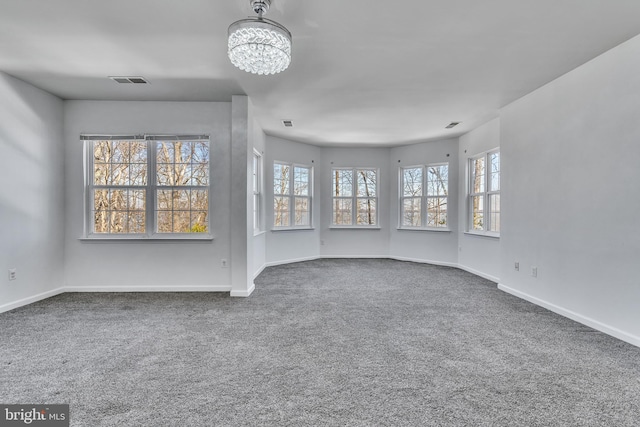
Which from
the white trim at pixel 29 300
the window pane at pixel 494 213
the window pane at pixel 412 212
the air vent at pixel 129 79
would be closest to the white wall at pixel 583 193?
the window pane at pixel 494 213

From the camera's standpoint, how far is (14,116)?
3697 mm

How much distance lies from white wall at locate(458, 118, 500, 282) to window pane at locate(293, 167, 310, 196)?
3203mm

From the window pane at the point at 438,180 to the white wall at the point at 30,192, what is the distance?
6451mm

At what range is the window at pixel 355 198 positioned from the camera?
299 inches

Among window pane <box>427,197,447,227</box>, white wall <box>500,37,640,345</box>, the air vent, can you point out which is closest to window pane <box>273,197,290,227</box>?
window pane <box>427,197,447,227</box>

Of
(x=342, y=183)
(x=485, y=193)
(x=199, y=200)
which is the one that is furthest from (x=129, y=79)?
(x=485, y=193)

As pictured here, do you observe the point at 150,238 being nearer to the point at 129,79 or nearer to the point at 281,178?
the point at 129,79

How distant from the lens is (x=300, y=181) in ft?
23.4

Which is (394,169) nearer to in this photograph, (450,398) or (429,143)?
(429,143)

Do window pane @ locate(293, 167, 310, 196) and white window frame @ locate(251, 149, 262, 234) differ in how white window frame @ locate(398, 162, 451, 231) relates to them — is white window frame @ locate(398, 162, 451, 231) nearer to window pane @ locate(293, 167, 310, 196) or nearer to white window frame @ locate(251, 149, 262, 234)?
window pane @ locate(293, 167, 310, 196)

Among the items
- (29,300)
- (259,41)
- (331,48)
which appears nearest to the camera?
(259,41)

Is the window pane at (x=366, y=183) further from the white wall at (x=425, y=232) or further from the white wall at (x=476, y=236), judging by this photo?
the white wall at (x=476, y=236)

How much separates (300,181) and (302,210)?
2.12ft

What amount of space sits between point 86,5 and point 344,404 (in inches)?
126
